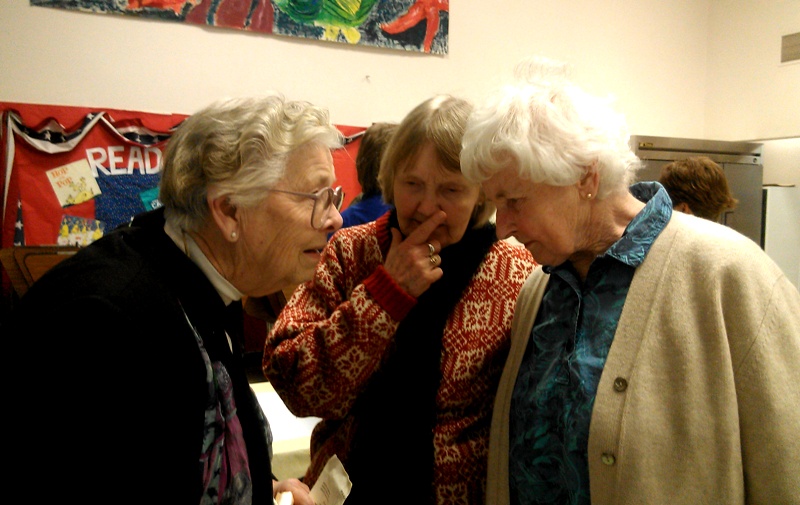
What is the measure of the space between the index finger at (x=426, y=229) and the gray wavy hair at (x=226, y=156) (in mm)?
301

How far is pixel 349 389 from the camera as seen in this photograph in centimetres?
124

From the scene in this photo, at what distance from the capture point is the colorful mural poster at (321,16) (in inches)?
137

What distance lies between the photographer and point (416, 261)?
48.6 inches

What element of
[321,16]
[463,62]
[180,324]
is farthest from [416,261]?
[463,62]

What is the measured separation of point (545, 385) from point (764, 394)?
0.38 meters

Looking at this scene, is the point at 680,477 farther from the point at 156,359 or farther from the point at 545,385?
the point at 156,359

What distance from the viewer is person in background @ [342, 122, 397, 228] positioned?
2.29m

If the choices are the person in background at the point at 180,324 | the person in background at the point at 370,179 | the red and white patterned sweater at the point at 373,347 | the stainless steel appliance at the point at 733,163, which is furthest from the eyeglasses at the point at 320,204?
the stainless steel appliance at the point at 733,163

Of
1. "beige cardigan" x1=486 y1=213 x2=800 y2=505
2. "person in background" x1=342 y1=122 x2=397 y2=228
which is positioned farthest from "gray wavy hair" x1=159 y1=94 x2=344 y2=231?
"person in background" x1=342 y1=122 x2=397 y2=228

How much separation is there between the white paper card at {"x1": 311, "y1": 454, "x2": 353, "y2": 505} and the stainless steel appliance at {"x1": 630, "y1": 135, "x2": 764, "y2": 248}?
12.5 ft

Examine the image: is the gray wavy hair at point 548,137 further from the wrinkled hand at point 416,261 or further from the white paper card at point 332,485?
the white paper card at point 332,485

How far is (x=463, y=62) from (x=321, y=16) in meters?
1.08

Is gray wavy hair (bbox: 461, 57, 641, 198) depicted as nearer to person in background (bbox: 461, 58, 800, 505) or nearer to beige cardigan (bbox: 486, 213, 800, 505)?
person in background (bbox: 461, 58, 800, 505)

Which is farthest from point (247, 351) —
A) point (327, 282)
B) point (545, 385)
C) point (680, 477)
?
point (680, 477)
